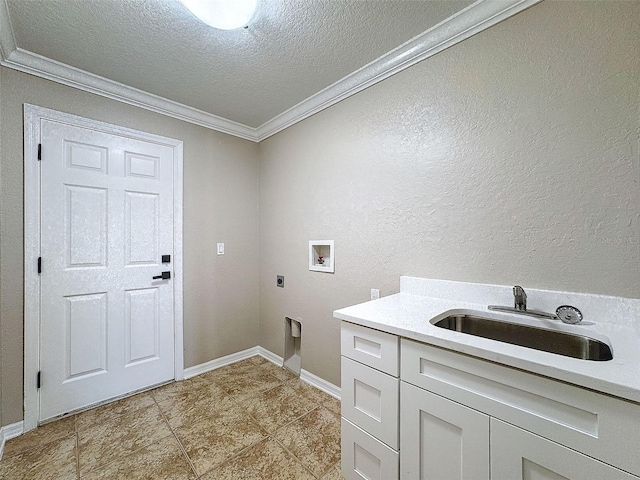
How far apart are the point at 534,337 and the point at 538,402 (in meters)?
0.52

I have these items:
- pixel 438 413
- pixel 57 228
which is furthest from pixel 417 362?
pixel 57 228

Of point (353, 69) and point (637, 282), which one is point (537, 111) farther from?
point (353, 69)

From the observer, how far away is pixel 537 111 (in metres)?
1.24

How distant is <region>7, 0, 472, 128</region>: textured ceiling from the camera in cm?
139

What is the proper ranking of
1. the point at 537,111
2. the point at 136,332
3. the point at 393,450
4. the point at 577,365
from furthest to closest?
the point at 136,332 < the point at 537,111 < the point at 393,450 < the point at 577,365

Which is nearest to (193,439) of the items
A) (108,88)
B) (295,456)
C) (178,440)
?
(178,440)

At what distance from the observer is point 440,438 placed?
984 millimetres

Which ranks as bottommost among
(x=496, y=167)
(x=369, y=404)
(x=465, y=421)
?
(x=369, y=404)

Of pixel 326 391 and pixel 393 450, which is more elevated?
pixel 393 450

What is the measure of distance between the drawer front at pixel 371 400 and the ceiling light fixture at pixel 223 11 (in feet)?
5.96

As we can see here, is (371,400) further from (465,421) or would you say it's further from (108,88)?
(108,88)

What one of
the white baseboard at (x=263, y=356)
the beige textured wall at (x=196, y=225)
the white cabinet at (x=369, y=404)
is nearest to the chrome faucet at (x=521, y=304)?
the white cabinet at (x=369, y=404)

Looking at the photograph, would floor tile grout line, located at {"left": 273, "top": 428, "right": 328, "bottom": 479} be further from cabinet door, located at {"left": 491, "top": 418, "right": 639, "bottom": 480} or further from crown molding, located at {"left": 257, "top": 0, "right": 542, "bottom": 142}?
crown molding, located at {"left": 257, "top": 0, "right": 542, "bottom": 142}

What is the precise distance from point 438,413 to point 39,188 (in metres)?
2.65
